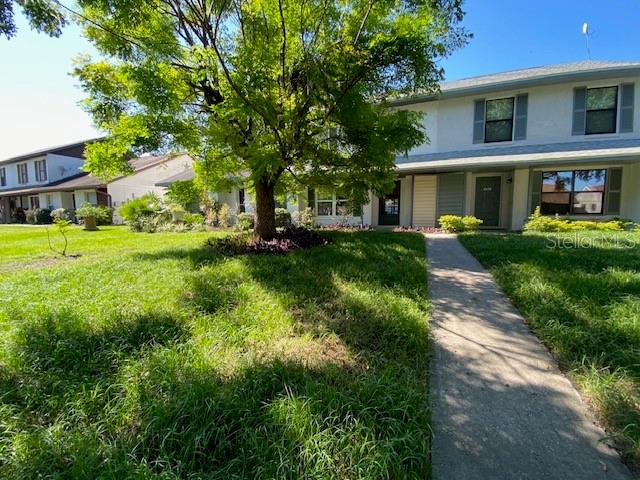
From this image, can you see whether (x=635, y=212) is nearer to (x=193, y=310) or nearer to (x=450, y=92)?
(x=450, y=92)

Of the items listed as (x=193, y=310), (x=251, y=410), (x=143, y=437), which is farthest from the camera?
(x=193, y=310)

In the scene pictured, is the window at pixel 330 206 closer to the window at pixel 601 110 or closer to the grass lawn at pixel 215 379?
the window at pixel 601 110

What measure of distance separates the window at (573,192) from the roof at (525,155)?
43.6 inches

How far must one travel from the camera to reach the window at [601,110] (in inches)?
446

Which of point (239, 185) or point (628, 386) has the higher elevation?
point (239, 185)

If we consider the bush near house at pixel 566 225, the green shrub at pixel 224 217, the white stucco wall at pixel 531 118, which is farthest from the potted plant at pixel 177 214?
the bush near house at pixel 566 225

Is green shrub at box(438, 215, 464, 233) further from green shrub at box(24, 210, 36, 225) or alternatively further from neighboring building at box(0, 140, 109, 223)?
green shrub at box(24, 210, 36, 225)

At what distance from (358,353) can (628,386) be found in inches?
86.2

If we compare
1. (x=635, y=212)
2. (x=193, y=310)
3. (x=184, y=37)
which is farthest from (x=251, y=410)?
(x=635, y=212)

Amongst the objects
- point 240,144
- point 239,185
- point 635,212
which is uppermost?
point 240,144

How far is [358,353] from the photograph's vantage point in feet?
10.6

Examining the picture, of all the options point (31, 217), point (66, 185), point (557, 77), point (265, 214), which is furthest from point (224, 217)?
point (31, 217)

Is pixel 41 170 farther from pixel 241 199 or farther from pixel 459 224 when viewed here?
pixel 459 224

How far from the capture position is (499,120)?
499 inches
